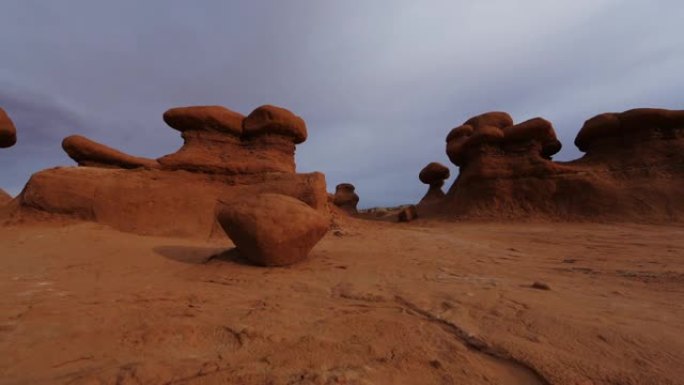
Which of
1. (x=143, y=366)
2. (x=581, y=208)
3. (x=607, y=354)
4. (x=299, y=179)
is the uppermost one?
(x=299, y=179)

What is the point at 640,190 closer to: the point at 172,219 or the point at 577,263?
the point at 577,263

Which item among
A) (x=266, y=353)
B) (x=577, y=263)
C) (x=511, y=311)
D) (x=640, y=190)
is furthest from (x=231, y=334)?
(x=640, y=190)

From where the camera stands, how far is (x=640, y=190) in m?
10.7

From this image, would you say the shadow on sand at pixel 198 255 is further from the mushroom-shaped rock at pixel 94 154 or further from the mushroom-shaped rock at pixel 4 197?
the mushroom-shaped rock at pixel 4 197

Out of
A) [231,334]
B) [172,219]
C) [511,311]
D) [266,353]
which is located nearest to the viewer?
[266,353]

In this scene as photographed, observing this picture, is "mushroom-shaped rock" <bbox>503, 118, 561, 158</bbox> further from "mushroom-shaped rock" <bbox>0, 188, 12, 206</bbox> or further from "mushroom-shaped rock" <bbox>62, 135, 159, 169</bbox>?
"mushroom-shaped rock" <bbox>0, 188, 12, 206</bbox>

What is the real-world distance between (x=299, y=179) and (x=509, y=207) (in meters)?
8.38

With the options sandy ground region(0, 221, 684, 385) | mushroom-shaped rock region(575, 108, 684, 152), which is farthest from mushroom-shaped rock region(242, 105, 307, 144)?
mushroom-shaped rock region(575, 108, 684, 152)

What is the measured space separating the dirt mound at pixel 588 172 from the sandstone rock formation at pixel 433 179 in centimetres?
565

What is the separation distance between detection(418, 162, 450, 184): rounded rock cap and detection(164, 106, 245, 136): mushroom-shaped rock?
13.1m

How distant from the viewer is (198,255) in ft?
16.5

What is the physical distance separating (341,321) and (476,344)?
84cm

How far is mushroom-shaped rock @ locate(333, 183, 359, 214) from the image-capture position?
73.1 ft

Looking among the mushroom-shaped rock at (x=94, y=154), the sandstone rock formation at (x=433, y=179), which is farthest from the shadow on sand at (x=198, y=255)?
the sandstone rock formation at (x=433, y=179)
